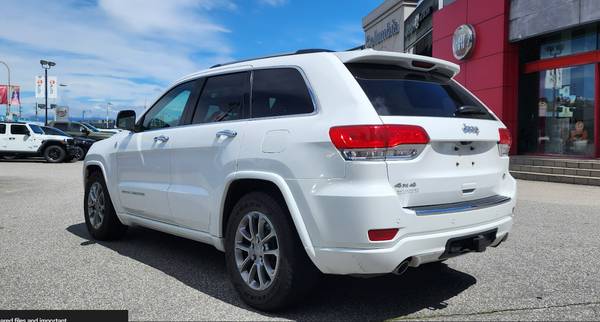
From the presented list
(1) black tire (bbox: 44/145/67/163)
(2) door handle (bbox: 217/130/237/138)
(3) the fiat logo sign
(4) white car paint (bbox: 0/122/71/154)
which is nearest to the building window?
(3) the fiat logo sign

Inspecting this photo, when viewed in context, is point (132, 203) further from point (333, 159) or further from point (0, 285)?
point (333, 159)

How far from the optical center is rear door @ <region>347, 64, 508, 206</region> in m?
3.30

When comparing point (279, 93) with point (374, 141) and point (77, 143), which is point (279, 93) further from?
point (77, 143)

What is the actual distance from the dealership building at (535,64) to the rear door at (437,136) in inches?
480

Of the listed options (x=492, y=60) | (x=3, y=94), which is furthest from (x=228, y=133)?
(x=3, y=94)

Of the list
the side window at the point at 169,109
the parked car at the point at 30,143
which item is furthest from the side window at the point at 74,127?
the side window at the point at 169,109

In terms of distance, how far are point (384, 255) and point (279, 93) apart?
1472mm

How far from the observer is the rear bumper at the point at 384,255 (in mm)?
3143

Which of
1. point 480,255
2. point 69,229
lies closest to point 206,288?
point 480,255

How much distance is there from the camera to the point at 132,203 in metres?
5.25

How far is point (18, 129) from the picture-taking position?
21891 mm

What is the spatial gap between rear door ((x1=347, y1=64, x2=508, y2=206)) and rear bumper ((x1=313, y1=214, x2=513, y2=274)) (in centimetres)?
24

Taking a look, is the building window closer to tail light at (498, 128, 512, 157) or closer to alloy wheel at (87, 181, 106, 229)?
tail light at (498, 128, 512, 157)

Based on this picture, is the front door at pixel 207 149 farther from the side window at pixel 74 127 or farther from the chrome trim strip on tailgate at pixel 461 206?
the side window at pixel 74 127
